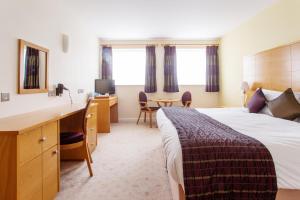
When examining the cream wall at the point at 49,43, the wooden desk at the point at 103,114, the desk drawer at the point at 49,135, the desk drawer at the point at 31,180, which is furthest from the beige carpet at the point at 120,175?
the cream wall at the point at 49,43

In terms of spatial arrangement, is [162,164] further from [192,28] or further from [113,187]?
[192,28]

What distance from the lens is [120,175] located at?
2.44m

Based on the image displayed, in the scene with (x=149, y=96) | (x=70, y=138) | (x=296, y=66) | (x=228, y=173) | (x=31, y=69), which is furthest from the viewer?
(x=149, y=96)

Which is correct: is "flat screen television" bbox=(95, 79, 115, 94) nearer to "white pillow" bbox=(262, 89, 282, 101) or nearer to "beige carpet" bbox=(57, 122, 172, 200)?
"beige carpet" bbox=(57, 122, 172, 200)

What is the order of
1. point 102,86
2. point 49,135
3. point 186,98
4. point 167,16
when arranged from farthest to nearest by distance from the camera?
1. point 186,98
2. point 102,86
3. point 167,16
4. point 49,135

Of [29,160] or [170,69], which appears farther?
[170,69]

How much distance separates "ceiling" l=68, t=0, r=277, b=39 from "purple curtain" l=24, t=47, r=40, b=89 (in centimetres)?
138

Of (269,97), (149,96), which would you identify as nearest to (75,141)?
(269,97)

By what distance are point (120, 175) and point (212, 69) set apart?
14.8ft

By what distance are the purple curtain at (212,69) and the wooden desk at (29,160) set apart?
4.87 m

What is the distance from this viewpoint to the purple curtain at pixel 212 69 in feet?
19.6

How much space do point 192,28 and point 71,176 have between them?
164 inches

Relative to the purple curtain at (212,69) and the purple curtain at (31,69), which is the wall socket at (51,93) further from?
the purple curtain at (212,69)

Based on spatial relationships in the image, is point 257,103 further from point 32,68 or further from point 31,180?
point 32,68
